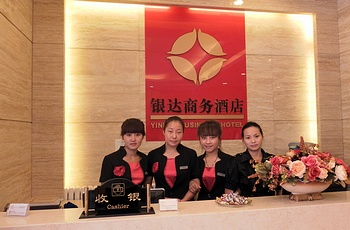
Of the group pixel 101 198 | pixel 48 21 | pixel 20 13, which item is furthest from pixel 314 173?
pixel 48 21

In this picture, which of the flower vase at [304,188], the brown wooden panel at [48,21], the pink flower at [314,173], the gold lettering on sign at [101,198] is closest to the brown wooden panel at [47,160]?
the brown wooden panel at [48,21]

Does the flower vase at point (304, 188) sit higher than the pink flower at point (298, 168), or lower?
lower

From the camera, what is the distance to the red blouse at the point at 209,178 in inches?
91.6

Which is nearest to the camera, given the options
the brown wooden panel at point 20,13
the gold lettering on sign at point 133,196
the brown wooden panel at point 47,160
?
the gold lettering on sign at point 133,196

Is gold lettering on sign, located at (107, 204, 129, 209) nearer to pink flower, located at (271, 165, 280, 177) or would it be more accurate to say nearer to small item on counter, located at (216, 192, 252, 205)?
small item on counter, located at (216, 192, 252, 205)

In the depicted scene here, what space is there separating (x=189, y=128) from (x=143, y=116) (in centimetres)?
57

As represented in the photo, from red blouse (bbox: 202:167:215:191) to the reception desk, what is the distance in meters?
0.68

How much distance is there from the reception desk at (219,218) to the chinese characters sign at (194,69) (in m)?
1.97

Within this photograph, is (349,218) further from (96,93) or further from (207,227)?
(96,93)

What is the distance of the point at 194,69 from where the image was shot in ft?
11.8

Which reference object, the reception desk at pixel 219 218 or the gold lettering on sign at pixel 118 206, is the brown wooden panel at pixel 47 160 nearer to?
the reception desk at pixel 219 218

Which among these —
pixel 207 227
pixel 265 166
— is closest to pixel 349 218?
pixel 265 166

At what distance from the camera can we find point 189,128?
3545 mm

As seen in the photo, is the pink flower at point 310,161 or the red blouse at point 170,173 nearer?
the pink flower at point 310,161
